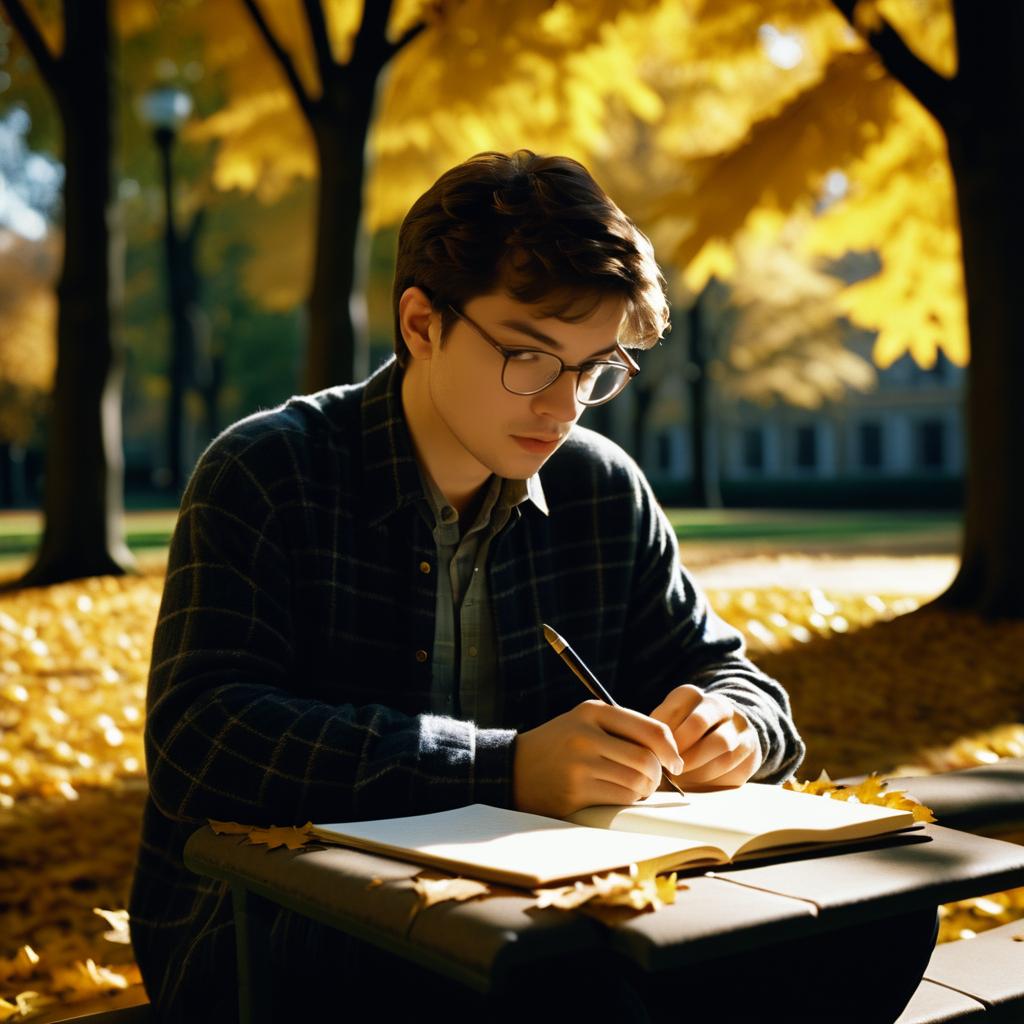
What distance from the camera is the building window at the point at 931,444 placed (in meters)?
53.0

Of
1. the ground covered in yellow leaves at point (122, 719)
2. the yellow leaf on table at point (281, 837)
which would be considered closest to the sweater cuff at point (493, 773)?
the yellow leaf on table at point (281, 837)

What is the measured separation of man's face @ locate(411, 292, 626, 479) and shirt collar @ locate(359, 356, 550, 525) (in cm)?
12

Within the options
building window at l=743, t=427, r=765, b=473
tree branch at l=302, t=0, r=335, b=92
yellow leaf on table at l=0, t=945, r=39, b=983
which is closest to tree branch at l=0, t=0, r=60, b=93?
tree branch at l=302, t=0, r=335, b=92

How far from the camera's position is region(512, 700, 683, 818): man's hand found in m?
1.85

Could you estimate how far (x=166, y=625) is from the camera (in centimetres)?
210

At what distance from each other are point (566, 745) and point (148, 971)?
0.94 metres

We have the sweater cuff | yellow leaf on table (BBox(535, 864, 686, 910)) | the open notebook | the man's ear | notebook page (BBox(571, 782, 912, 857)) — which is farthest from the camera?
the man's ear

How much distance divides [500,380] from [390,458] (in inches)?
12.0

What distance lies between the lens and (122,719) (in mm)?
6441

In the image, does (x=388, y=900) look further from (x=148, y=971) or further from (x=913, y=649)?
(x=913, y=649)

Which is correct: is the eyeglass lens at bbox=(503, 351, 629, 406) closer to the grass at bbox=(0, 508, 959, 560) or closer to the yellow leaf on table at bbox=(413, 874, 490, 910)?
the yellow leaf on table at bbox=(413, 874, 490, 910)

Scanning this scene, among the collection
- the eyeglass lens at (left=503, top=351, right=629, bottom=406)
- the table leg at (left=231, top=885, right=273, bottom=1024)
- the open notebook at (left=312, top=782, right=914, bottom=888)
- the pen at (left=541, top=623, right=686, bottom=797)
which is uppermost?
the eyeglass lens at (left=503, top=351, right=629, bottom=406)

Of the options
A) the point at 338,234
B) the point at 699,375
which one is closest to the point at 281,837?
the point at 338,234

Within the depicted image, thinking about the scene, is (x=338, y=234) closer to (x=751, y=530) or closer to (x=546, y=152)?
(x=546, y=152)
